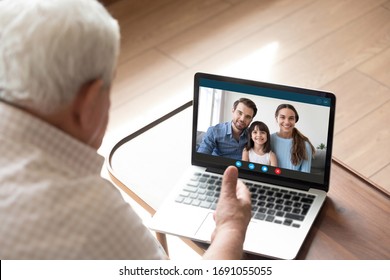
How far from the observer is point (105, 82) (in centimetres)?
Answer: 102

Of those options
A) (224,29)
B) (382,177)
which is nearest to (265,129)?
(382,177)

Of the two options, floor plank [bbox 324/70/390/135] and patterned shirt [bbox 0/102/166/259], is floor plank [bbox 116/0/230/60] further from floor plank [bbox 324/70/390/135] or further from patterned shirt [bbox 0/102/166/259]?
patterned shirt [bbox 0/102/166/259]

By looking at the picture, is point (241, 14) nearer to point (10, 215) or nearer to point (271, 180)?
point (271, 180)

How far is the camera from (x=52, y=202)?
944mm

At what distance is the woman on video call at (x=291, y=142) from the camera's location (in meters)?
1.40

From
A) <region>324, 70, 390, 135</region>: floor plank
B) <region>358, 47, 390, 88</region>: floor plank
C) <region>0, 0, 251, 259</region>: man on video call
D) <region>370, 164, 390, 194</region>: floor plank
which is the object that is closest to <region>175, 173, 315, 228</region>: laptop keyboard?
<region>0, 0, 251, 259</region>: man on video call

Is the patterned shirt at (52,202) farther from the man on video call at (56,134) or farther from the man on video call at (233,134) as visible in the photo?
the man on video call at (233,134)

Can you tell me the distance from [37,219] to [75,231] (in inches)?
2.1

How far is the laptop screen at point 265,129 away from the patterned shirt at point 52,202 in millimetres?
476

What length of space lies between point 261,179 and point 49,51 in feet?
2.11

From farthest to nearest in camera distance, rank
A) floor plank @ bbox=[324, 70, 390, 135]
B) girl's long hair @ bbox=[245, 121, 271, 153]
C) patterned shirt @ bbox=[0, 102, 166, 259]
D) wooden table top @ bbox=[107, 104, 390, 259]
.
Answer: floor plank @ bbox=[324, 70, 390, 135], girl's long hair @ bbox=[245, 121, 271, 153], wooden table top @ bbox=[107, 104, 390, 259], patterned shirt @ bbox=[0, 102, 166, 259]

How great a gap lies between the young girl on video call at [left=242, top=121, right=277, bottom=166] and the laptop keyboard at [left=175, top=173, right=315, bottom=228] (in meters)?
0.05

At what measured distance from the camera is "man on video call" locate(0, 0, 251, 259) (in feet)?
3.07

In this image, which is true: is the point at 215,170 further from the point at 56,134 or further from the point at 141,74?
the point at 141,74
